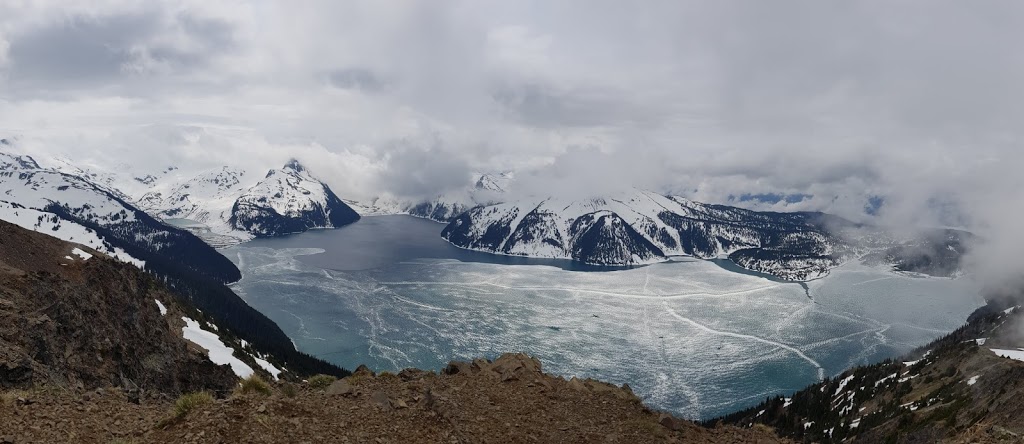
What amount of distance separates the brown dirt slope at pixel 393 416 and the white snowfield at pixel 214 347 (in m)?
36.2

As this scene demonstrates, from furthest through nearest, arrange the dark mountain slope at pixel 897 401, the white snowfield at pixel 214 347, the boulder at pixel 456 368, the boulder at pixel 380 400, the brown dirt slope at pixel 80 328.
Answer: the dark mountain slope at pixel 897 401 → the white snowfield at pixel 214 347 → the brown dirt slope at pixel 80 328 → the boulder at pixel 456 368 → the boulder at pixel 380 400

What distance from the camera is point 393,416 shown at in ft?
40.7

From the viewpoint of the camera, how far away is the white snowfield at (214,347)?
47.8 meters

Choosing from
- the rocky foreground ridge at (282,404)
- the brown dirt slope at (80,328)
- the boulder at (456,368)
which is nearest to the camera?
the rocky foreground ridge at (282,404)

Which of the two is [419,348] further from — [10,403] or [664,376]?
[10,403]

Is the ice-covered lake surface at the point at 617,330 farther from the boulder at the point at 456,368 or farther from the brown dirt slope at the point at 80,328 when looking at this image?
the boulder at the point at 456,368

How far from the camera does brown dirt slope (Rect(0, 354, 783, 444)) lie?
32.7 ft

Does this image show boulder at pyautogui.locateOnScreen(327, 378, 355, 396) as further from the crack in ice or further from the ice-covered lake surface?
the crack in ice

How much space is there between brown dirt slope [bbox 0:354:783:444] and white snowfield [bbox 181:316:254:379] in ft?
119

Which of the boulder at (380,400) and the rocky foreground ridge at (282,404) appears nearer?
the rocky foreground ridge at (282,404)

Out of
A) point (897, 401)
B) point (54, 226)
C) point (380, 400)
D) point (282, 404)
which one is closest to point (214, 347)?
point (380, 400)

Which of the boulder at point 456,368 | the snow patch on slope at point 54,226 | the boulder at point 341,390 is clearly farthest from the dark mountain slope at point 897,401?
the snow patch on slope at point 54,226

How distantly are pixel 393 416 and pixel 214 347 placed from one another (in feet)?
164

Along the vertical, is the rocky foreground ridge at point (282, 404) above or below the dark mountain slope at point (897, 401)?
above
